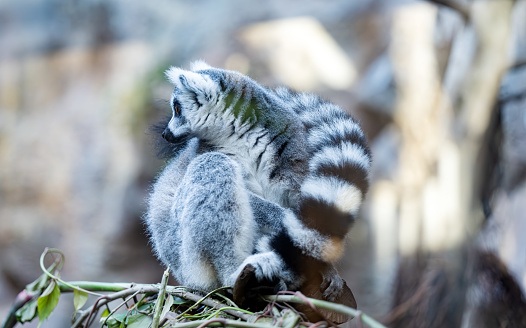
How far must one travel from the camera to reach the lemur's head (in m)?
2.66

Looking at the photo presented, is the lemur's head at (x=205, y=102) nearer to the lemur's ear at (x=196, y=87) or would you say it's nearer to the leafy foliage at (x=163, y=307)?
the lemur's ear at (x=196, y=87)

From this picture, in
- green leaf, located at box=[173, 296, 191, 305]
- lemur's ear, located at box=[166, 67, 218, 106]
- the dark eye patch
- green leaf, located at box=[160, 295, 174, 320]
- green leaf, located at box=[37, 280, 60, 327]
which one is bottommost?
green leaf, located at box=[37, 280, 60, 327]

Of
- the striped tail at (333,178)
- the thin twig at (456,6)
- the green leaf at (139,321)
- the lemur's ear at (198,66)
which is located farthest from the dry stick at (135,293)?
the thin twig at (456,6)

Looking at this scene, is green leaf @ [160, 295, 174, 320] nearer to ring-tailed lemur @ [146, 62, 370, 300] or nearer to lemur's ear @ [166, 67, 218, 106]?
ring-tailed lemur @ [146, 62, 370, 300]

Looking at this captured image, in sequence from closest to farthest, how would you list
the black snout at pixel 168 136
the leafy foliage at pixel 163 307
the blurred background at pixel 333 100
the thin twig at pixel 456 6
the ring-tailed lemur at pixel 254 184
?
the leafy foliage at pixel 163 307
the ring-tailed lemur at pixel 254 184
the black snout at pixel 168 136
the thin twig at pixel 456 6
the blurred background at pixel 333 100

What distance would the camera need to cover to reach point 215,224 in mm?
2305

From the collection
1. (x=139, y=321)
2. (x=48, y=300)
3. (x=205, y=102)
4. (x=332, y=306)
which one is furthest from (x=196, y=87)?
(x=332, y=306)

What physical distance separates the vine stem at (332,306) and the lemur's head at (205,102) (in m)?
1.03

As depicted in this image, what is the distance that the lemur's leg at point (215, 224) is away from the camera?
231 centimetres

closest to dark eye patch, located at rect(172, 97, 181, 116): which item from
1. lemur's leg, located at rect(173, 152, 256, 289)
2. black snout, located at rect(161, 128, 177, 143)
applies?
black snout, located at rect(161, 128, 177, 143)

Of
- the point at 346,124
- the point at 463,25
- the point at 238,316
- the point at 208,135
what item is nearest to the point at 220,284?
the point at 238,316

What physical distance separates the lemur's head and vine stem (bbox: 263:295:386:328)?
103 cm

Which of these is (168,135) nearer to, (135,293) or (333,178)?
(135,293)

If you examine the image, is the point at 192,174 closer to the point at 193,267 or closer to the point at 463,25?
the point at 193,267
